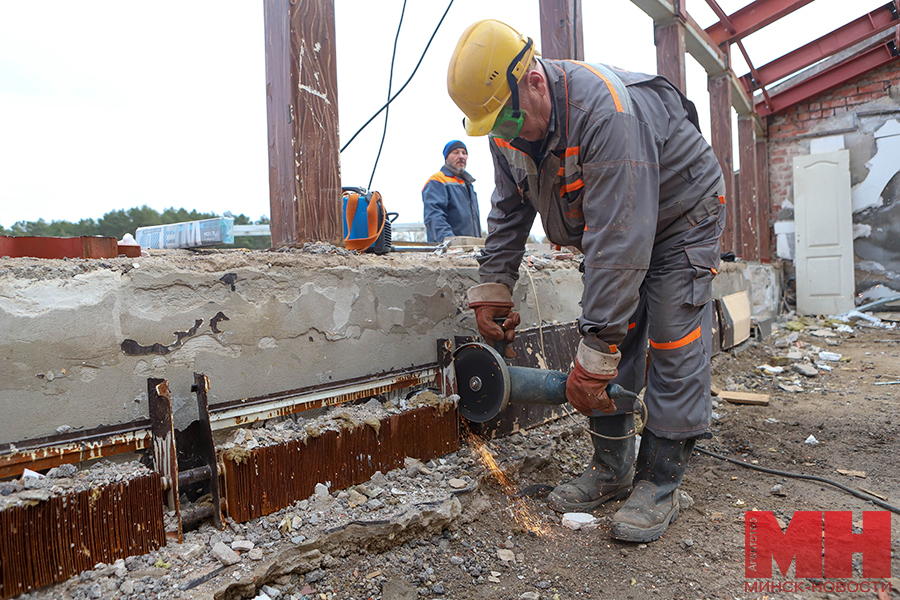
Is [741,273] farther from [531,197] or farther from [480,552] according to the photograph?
[480,552]

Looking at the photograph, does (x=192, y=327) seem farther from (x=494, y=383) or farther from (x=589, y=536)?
(x=589, y=536)

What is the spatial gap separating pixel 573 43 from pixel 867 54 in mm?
7556

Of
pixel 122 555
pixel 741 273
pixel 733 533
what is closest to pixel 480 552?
pixel 733 533

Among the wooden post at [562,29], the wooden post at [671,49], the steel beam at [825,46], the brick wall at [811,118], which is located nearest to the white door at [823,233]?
the brick wall at [811,118]

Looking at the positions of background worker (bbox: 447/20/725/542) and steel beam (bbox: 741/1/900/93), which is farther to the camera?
steel beam (bbox: 741/1/900/93)

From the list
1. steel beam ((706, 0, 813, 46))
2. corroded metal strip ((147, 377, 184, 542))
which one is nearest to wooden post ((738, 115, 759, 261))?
steel beam ((706, 0, 813, 46))

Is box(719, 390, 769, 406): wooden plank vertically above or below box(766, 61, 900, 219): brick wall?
below

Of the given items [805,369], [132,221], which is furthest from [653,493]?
[132,221]

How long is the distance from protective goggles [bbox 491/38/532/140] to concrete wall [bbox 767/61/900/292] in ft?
31.1

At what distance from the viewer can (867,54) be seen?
8.45 meters

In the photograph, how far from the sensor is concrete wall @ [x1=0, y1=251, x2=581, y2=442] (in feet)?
4.57

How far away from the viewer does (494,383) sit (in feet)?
7.21

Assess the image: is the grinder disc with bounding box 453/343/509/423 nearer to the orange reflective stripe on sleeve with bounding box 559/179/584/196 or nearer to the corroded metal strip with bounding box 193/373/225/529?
the orange reflective stripe on sleeve with bounding box 559/179/584/196

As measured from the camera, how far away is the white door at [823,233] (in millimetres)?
8695
